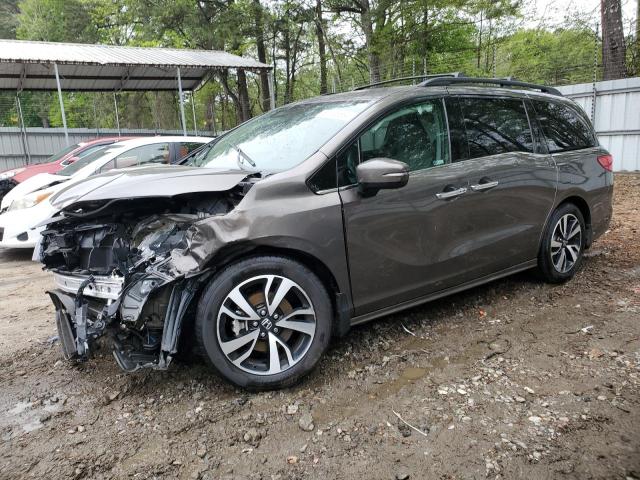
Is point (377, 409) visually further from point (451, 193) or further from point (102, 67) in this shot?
point (102, 67)

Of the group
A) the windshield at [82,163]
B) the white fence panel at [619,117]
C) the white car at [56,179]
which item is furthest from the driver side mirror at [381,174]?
the white fence panel at [619,117]

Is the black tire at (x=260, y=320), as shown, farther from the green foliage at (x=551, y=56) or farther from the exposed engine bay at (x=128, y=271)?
the green foliage at (x=551, y=56)

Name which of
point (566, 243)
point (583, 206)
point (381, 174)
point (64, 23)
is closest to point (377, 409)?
point (381, 174)

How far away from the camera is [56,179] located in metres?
6.77

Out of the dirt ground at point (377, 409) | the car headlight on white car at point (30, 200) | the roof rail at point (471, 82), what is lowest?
the dirt ground at point (377, 409)

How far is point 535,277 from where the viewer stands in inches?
175

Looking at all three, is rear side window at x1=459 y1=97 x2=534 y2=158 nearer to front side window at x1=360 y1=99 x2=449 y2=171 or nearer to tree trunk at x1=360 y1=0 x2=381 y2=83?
front side window at x1=360 y1=99 x2=449 y2=171

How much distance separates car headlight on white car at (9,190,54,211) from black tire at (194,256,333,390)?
→ 4746 millimetres

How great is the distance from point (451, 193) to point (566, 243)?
5.52 ft

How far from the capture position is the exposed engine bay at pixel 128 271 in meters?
2.53

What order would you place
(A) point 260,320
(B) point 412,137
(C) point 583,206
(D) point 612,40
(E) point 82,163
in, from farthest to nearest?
1. (D) point 612,40
2. (E) point 82,163
3. (C) point 583,206
4. (B) point 412,137
5. (A) point 260,320

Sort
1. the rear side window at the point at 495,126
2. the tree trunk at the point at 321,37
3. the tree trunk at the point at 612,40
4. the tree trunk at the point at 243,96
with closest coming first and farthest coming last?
the rear side window at the point at 495,126 < the tree trunk at the point at 612,40 < the tree trunk at the point at 243,96 < the tree trunk at the point at 321,37

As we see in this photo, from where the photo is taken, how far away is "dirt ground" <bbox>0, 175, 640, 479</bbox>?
218cm

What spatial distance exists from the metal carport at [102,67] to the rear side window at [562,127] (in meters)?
11.1
